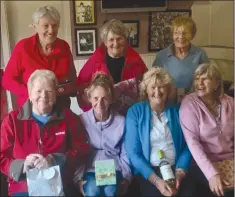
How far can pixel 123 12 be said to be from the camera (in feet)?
4.33

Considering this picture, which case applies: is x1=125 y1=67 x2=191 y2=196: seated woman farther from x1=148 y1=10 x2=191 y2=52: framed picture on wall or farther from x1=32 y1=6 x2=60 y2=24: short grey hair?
x1=32 y1=6 x2=60 y2=24: short grey hair

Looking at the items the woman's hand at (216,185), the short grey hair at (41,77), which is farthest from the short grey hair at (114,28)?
the woman's hand at (216,185)

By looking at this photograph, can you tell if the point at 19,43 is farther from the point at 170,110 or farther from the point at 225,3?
the point at 225,3

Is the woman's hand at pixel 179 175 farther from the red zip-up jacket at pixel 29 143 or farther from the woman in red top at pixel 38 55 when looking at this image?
the woman in red top at pixel 38 55

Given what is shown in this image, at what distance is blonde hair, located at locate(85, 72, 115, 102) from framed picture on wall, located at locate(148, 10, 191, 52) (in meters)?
0.27

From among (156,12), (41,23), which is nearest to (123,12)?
(156,12)

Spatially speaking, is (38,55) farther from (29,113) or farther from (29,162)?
(29,162)

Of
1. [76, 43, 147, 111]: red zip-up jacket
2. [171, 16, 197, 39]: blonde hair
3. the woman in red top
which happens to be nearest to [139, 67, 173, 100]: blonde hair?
[76, 43, 147, 111]: red zip-up jacket

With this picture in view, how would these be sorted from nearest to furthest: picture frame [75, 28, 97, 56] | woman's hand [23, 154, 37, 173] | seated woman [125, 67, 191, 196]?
woman's hand [23, 154, 37, 173] < seated woman [125, 67, 191, 196] < picture frame [75, 28, 97, 56]

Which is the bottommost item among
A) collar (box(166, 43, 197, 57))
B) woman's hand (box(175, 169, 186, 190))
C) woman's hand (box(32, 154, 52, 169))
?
woman's hand (box(175, 169, 186, 190))

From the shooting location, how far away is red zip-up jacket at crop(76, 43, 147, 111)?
4.30 ft

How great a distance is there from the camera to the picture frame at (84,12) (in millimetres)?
1266

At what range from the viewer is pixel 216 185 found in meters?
1.14

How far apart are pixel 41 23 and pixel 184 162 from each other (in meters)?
0.79
